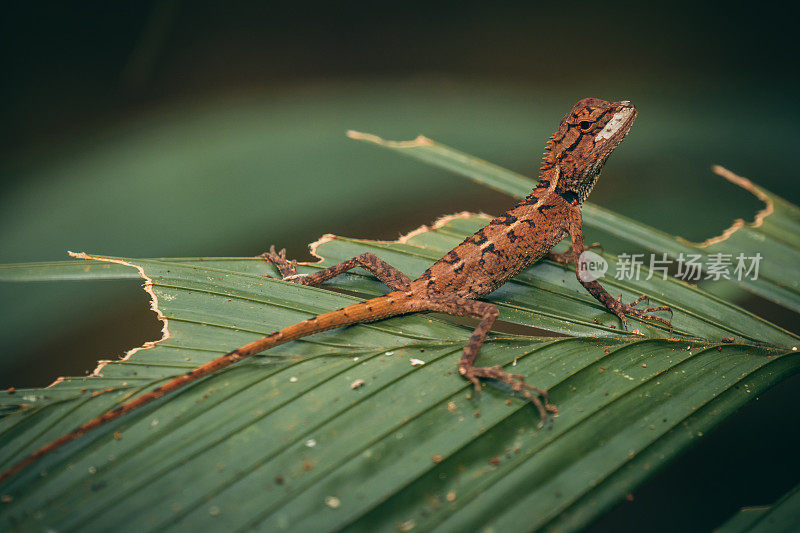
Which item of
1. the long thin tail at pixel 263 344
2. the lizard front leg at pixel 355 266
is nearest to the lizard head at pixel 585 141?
the lizard front leg at pixel 355 266

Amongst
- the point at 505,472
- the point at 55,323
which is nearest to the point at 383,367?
the point at 505,472

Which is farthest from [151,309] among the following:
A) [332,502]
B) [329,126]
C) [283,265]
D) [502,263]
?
[329,126]

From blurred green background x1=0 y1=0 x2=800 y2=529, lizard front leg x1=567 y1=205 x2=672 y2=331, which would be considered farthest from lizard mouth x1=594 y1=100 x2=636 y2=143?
blurred green background x1=0 y1=0 x2=800 y2=529

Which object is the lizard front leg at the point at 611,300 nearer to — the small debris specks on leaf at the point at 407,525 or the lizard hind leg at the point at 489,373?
the lizard hind leg at the point at 489,373

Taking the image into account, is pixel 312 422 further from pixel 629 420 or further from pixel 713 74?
pixel 713 74

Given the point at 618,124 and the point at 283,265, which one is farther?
the point at 618,124

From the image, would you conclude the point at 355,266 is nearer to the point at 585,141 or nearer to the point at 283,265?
the point at 283,265

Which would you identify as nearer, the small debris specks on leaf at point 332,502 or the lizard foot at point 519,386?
the small debris specks on leaf at point 332,502
